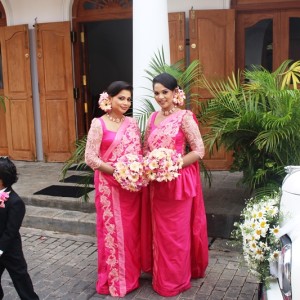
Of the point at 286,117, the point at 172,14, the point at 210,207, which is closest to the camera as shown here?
the point at 286,117

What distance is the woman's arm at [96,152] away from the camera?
3479mm

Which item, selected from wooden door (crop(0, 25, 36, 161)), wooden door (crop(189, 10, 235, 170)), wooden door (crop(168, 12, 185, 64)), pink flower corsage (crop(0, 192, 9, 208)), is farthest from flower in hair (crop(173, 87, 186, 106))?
wooden door (crop(0, 25, 36, 161))

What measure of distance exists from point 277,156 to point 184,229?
4.13 ft

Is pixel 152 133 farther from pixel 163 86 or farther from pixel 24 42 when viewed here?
pixel 24 42

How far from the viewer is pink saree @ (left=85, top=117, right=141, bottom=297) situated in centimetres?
354

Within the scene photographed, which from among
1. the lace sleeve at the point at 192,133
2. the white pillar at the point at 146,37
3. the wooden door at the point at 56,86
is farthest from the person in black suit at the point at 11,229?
the wooden door at the point at 56,86

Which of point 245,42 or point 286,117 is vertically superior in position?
point 245,42

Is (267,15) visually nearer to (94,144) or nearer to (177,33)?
(177,33)

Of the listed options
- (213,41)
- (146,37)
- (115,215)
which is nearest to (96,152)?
(115,215)

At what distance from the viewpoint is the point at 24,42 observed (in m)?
7.86

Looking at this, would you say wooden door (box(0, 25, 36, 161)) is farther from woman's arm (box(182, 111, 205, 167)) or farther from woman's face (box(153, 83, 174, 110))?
woman's arm (box(182, 111, 205, 167))

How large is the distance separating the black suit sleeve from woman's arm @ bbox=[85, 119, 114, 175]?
624 millimetres

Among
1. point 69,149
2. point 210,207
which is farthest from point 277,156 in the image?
point 69,149

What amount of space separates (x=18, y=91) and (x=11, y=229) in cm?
535
